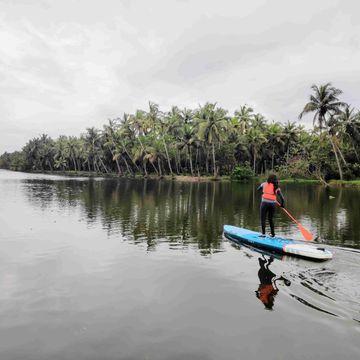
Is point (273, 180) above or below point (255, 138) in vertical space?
below

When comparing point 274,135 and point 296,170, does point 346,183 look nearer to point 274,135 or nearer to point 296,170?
point 296,170

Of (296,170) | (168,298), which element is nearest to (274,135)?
(296,170)

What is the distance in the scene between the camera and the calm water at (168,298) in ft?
21.4

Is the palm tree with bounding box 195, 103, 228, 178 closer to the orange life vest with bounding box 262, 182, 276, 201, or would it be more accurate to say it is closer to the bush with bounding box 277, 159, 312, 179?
the bush with bounding box 277, 159, 312, 179

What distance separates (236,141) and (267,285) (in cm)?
7594

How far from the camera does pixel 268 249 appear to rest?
13.8 m

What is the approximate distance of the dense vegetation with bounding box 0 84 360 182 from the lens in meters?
61.2

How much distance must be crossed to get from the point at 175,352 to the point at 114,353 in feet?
3.52

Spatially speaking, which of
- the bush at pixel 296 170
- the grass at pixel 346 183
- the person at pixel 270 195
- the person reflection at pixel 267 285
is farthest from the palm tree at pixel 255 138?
the person reflection at pixel 267 285

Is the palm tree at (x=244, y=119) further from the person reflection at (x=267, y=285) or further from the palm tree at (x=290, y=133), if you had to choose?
the person reflection at (x=267, y=285)

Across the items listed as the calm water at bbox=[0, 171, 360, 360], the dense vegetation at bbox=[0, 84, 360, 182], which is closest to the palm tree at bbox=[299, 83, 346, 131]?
the dense vegetation at bbox=[0, 84, 360, 182]

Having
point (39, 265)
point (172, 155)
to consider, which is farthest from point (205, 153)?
point (39, 265)

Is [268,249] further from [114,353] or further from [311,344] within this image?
[114,353]

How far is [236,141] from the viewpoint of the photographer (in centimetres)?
8412
